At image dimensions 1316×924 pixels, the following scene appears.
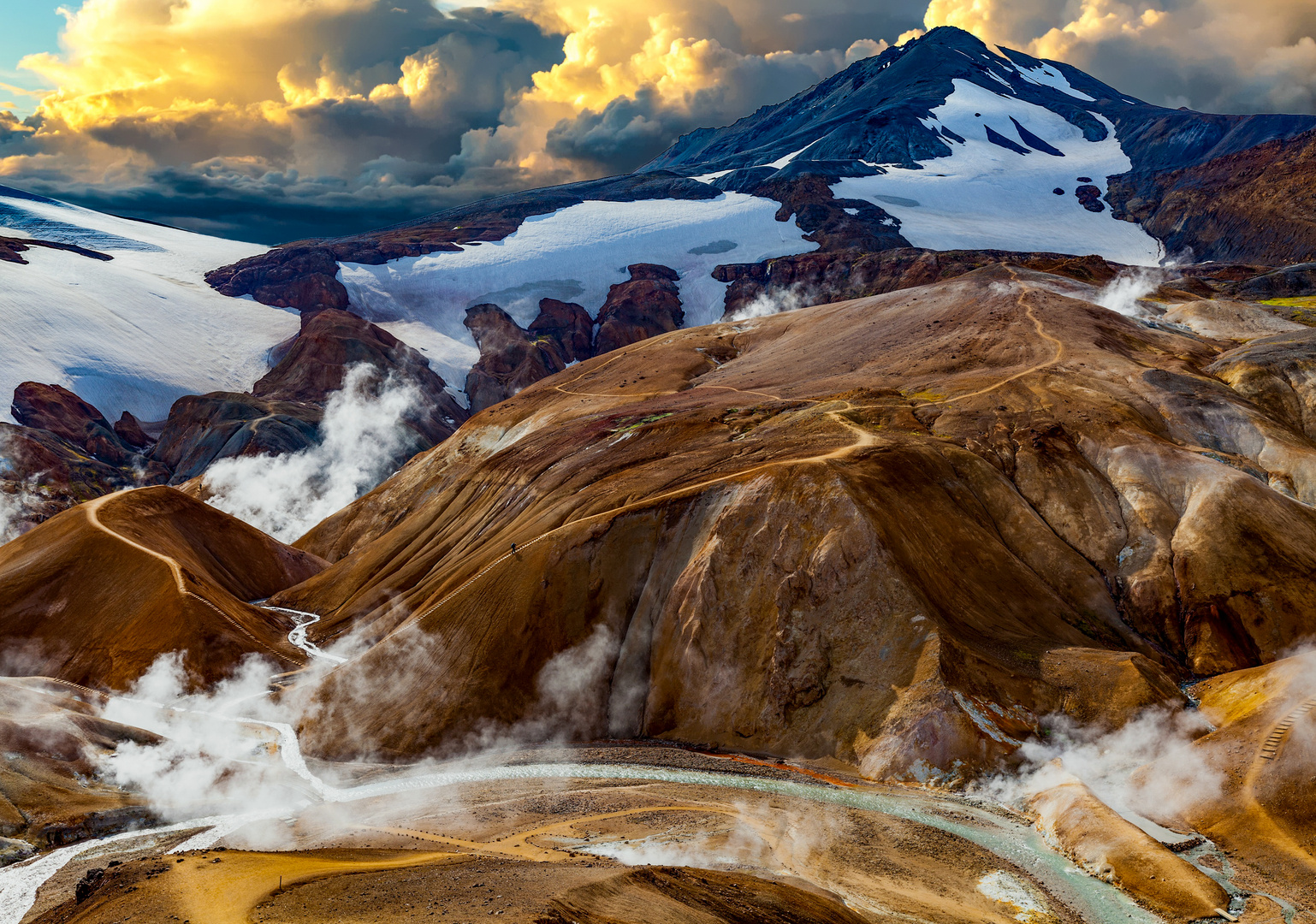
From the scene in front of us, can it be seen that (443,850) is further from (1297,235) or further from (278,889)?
(1297,235)

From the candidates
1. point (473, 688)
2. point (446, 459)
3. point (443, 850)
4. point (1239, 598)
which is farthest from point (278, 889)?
point (446, 459)

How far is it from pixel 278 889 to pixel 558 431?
176 ft

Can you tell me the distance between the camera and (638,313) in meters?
180

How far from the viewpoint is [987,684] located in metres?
41.5

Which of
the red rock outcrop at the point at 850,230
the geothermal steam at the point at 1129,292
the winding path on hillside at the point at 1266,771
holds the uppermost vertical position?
the red rock outcrop at the point at 850,230

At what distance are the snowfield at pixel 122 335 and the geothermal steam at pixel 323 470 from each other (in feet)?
108

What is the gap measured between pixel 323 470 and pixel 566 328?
212 feet

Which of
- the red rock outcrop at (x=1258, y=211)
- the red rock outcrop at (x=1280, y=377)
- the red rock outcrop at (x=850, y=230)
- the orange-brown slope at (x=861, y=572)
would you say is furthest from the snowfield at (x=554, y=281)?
the orange-brown slope at (x=861, y=572)

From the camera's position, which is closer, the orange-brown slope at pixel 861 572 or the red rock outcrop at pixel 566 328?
the orange-brown slope at pixel 861 572

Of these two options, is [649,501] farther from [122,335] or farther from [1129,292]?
[122,335]

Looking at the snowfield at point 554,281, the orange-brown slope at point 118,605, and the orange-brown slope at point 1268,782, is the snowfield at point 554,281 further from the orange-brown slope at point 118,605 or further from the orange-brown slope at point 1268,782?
the orange-brown slope at point 1268,782

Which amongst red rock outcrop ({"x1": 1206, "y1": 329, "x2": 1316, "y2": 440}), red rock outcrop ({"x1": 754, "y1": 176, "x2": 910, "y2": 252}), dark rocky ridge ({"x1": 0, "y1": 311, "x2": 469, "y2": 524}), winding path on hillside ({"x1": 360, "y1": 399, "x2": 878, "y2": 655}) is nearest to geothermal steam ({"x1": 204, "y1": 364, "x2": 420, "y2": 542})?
dark rocky ridge ({"x1": 0, "y1": 311, "x2": 469, "y2": 524})

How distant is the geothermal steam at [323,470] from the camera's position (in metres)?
121

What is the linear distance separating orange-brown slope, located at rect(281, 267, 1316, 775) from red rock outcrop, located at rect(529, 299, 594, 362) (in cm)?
11010
